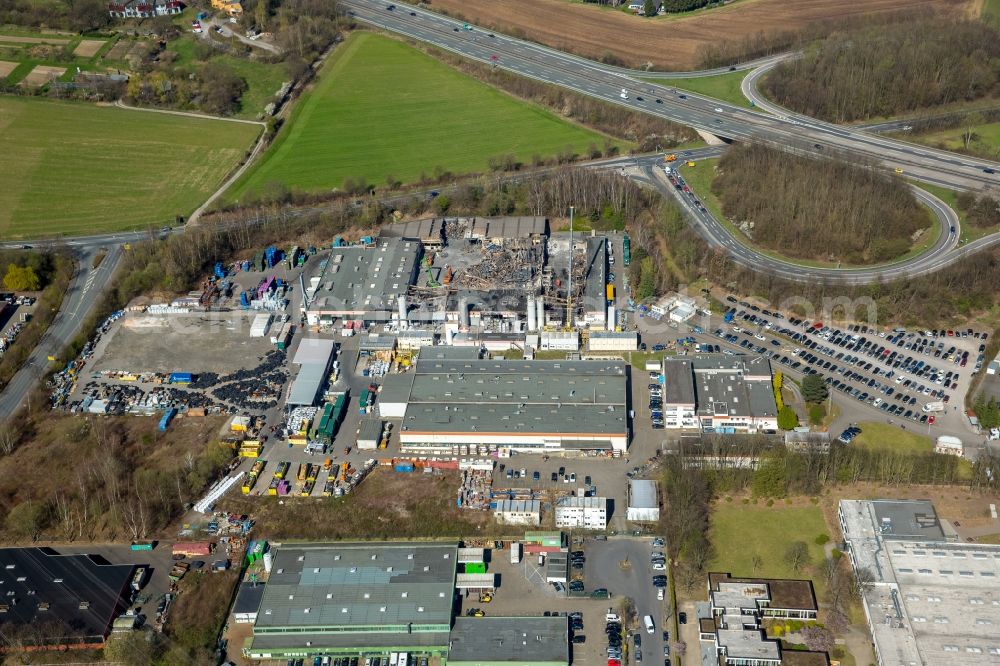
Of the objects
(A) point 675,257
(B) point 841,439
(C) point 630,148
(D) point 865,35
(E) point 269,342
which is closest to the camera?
(B) point 841,439

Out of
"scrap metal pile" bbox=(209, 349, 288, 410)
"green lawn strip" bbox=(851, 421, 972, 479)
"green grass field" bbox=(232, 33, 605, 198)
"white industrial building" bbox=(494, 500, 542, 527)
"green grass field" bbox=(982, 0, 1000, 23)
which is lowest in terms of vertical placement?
"white industrial building" bbox=(494, 500, 542, 527)

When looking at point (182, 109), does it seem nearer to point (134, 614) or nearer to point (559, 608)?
point (134, 614)

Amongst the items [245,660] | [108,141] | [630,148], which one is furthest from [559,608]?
[108,141]

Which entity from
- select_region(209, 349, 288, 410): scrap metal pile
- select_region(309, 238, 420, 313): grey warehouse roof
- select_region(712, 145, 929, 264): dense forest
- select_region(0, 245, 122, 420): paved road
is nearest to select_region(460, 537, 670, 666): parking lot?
select_region(209, 349, 288, 410): scrap metal pile

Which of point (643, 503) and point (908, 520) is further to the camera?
point (643, 503)

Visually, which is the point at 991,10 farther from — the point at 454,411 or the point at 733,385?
the point at 454,411

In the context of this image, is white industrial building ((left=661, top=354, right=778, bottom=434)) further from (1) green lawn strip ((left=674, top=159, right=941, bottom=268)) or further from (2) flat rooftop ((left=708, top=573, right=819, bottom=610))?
(1) green lawn strip ((left=674, top=159, right=941, bottom=268))

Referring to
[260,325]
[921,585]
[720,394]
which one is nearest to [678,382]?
[720,394]
